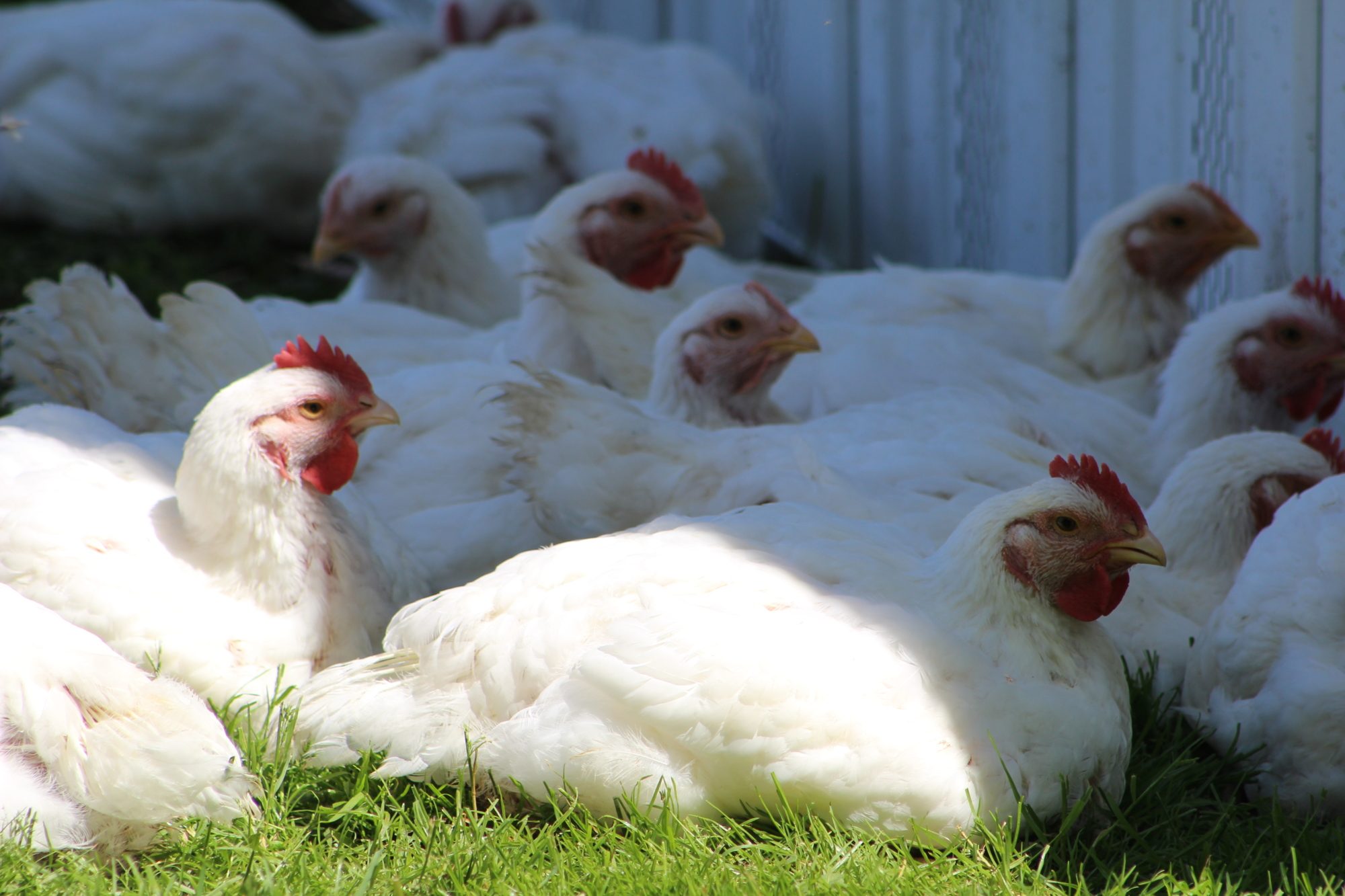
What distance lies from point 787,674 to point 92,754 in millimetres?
1181

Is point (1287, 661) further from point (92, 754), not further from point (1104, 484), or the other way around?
point (92, 754)

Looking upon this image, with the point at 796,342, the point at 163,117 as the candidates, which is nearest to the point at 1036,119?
the point at 796,342

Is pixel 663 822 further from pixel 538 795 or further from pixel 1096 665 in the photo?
pixel 1096 665

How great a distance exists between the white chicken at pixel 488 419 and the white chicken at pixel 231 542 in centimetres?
35

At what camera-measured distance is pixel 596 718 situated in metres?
2.53

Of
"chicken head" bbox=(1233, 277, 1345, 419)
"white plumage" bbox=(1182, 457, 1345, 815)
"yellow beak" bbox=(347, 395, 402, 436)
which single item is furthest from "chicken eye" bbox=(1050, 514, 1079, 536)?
"chicken head" bbox=(1233, 277, 1345, 419)

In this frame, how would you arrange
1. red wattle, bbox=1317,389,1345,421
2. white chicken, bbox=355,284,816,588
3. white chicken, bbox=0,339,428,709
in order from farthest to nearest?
red wattle, bbox=1317,389,1345,421 < white chicken, bbox=355,284,816,588 < white chicken, bbox=0,339,428,709

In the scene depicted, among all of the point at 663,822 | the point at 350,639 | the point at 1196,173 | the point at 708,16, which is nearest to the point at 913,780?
the point at 663,822

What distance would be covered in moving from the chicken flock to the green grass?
0.06m

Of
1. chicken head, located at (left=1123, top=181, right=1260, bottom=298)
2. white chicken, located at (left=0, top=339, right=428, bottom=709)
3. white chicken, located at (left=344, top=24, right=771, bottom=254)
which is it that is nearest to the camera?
white chicken, located at (left=0, top=339, right=428, bottom=709)

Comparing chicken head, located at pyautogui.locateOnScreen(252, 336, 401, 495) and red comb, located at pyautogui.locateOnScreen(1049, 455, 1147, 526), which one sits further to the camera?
chicken head, located at pyautogui.locateOnScreen(252, 336, 401, 495)

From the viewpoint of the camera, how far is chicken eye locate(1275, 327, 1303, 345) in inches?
155

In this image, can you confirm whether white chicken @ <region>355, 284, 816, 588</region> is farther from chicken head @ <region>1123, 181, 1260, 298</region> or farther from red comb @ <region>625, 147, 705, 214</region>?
chicken head @ <region>1123, 181, 1260, 298</region>

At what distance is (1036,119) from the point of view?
5.29m
